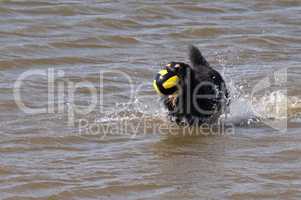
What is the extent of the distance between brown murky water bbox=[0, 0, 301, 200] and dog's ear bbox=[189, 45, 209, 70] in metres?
0.60

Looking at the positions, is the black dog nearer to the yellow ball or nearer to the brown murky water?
the yellow ball

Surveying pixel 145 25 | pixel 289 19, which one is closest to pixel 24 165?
pixel 145 25

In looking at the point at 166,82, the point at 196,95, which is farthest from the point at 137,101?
the point at 166,82

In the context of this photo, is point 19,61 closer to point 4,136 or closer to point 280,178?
point 4,136

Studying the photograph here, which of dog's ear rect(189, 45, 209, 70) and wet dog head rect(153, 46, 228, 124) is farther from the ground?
dog's ear rect(189, 45, 209, 70)

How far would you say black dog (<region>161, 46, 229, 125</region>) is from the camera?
734 centimetres

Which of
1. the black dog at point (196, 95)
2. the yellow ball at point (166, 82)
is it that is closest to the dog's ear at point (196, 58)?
the black dog at point (196, 95)

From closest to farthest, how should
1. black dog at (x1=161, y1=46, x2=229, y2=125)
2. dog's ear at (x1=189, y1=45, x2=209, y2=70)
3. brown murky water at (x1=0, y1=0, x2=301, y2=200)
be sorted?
brown murky water at (x1=0, y1=0, x2=301, y2=200) < black dog at (x1=161, y1=46, x2=229, y2=125) < dog's ear at (x1=189, y1=45, x2=209, y2=70)

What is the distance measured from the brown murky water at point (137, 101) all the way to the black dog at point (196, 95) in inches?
7.8

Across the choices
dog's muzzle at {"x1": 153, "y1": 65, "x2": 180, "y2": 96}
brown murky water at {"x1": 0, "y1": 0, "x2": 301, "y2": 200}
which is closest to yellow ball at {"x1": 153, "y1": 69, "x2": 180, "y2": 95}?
dog's muzzle at {"x1": 153, "y1": 65, "x2": 180, "y2": 96}

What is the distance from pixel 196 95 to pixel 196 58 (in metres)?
0.45

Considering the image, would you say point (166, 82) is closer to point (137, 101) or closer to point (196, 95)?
point (196, 95)

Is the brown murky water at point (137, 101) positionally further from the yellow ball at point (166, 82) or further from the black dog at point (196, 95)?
the yellow ball at point (166, 82)

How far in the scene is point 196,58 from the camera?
25.5ft
